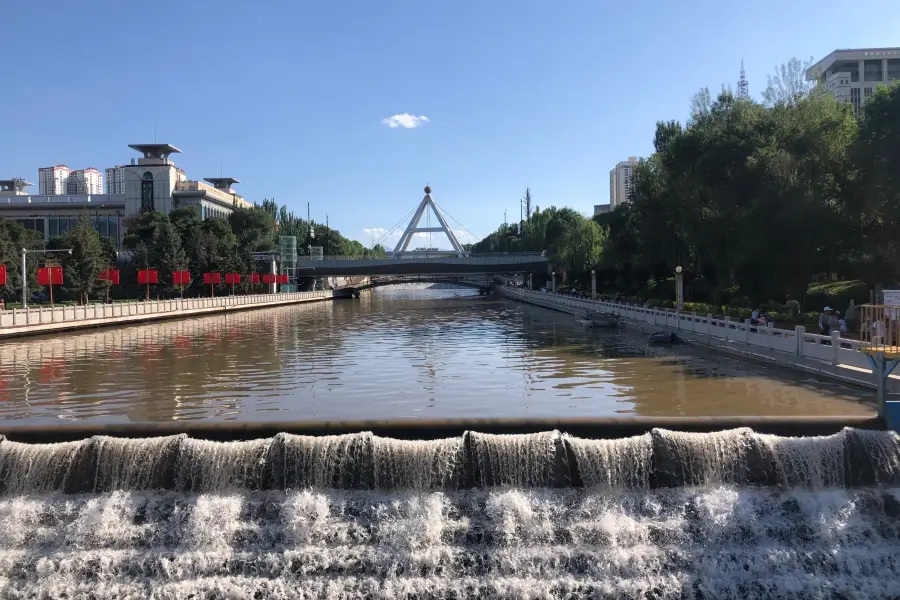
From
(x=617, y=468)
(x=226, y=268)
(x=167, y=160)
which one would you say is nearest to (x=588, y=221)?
(x=226, y=268)

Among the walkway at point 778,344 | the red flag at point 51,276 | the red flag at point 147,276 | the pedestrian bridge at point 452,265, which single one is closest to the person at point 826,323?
the walkway at point 778,344

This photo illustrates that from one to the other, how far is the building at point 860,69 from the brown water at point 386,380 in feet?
284

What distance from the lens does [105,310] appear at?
139 ft

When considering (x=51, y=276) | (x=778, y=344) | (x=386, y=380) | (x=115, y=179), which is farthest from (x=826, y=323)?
(x=115, y=179)

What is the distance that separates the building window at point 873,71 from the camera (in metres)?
101

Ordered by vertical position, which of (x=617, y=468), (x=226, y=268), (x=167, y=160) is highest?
(x=167, y=160)

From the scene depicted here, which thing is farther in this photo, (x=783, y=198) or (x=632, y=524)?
(x=783, y=198)

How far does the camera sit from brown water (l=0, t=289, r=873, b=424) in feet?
53.2

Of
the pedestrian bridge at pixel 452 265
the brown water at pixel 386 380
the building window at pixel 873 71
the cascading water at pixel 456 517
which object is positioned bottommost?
the cascading water at pixel 456 517

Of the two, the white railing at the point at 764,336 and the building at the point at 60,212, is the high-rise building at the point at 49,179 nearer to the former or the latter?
the building at the point at 60,212

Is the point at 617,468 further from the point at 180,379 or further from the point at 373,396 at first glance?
the point at 180,379

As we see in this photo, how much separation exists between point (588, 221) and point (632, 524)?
209ft

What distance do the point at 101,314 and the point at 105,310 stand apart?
49 centimetres

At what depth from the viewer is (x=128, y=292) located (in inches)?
3081
